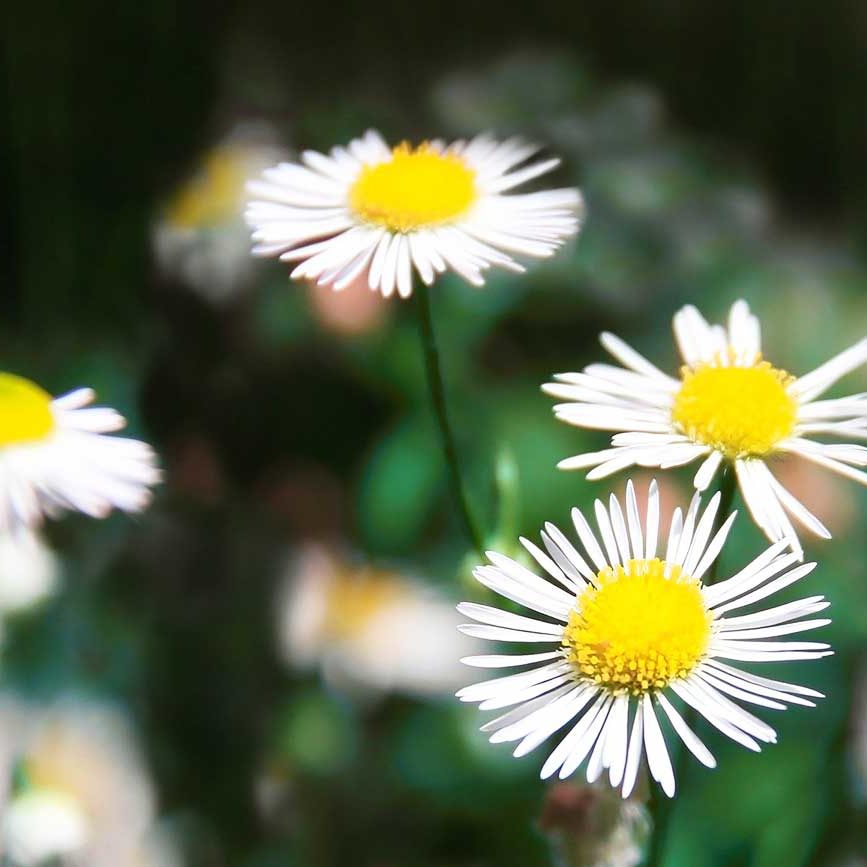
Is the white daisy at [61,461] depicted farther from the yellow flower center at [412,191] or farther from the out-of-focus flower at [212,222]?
the out-of-focus flower at [212,222]

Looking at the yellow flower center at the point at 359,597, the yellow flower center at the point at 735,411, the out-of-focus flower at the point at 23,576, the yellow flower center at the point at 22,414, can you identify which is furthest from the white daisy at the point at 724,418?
the yellow flower center at the point at 359,597

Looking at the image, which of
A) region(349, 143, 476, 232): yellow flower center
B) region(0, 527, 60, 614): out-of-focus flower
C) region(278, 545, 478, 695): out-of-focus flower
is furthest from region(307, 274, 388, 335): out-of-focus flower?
region(349, 143, 476, 232): yellow flower center

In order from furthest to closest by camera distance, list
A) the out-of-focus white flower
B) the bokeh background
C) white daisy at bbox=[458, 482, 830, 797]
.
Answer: the bokeh background < the out-of-focus white flower < white daisy at bbox=[458, 482, 830, 797]

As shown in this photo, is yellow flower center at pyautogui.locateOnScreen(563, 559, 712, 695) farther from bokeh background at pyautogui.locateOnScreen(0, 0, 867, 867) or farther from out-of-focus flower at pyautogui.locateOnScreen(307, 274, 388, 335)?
out-of-focus flower at pyautogui.locateOnScreen(307, 274, 388, 335)

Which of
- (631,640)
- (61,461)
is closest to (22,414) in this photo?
(61,461)

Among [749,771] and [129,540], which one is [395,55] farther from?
[749,771]

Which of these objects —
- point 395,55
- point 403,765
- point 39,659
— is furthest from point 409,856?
point 395,55

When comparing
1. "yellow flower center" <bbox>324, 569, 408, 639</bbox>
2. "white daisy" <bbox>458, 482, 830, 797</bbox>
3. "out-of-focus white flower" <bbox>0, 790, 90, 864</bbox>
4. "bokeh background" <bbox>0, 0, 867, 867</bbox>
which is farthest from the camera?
"yellow flower center" <bbox>324, 569, 408, 639</bbox>
